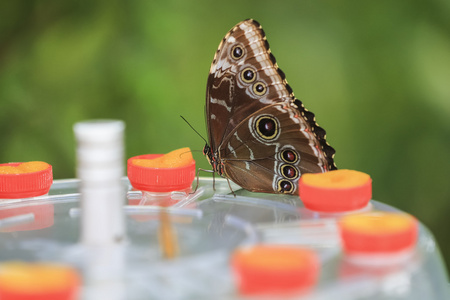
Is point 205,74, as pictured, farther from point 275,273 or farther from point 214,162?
point 275,273

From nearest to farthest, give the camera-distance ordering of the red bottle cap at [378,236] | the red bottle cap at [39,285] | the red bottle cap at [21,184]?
the red bottle cap at [39,285], the red bottle cap at [378,236], the red bottle cap at [21,184]

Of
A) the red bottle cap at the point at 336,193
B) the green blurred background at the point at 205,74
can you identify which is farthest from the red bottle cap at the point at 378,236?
the green blurred background at the point at 205,74

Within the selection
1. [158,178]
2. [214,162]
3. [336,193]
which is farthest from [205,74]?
[336,193]

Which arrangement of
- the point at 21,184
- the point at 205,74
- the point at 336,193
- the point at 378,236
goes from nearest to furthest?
the point at 378,236 → the point at 336,193 → the point at 21,184 → the point at 205,74

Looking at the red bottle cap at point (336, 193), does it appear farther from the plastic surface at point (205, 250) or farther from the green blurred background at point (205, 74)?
the green blurred background at point (205, 74)

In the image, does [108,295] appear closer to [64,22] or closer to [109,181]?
[109,181]

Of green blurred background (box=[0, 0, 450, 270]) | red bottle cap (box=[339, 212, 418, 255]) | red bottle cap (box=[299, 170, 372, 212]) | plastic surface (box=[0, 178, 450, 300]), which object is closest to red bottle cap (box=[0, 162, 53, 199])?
plastic surface (box=[0, 178, 450, 300])

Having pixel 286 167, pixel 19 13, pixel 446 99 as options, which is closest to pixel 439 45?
pixel 446 99
